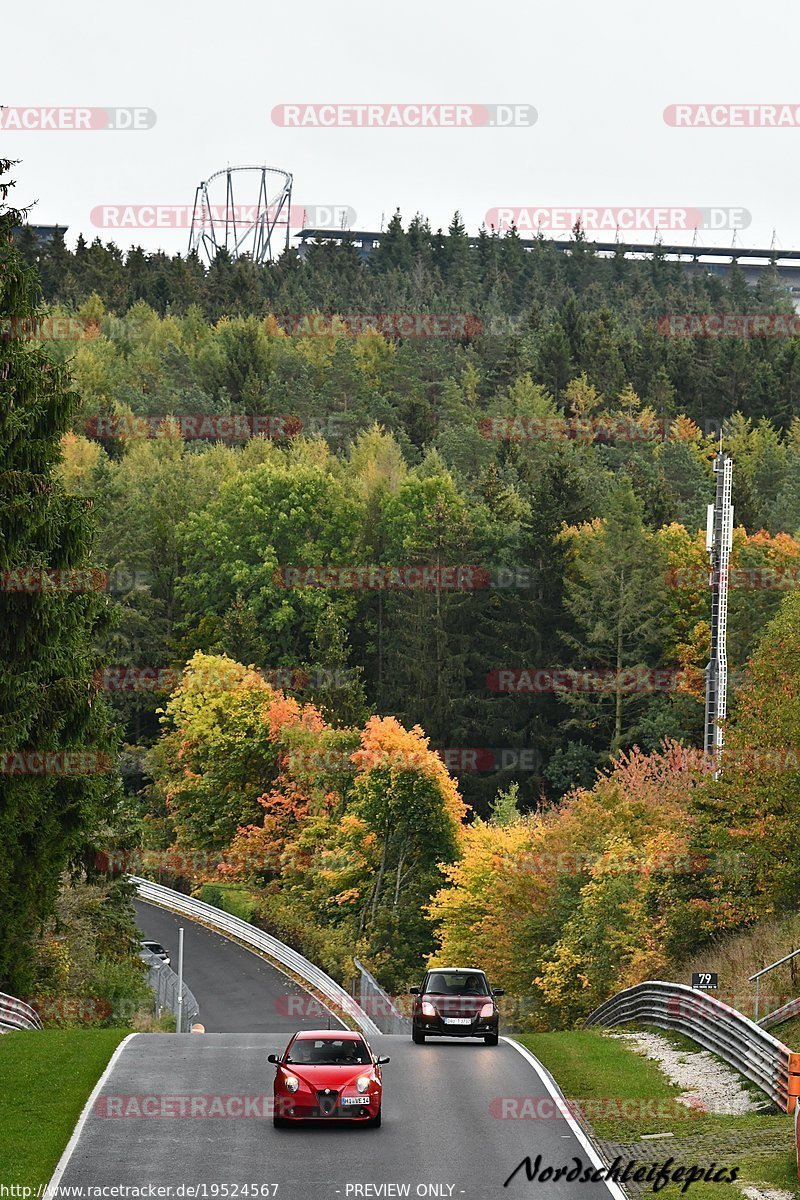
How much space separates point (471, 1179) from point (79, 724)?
59.8 ft

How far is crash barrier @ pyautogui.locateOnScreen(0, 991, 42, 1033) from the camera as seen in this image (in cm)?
3203

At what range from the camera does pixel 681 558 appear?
106 metres

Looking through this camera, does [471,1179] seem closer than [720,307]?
Yes

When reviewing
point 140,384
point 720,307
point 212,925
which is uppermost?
point 720,307

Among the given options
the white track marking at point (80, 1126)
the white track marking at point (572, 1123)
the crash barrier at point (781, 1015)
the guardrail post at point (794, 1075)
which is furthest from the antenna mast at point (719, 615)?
the guardrail post at point (794, 1075)

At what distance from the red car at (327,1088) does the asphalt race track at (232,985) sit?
1145 inches

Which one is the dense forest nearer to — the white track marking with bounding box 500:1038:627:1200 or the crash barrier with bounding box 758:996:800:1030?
the white track marking with bounding box 500:1038:627:1200

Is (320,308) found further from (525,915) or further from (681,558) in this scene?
(525,915)

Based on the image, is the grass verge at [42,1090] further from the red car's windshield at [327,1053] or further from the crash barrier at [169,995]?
the crash barrier at [169,995]

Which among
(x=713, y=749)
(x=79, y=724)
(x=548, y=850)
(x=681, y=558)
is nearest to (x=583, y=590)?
(x=681, y=558)


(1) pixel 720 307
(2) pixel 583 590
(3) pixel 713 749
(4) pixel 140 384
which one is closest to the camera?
(3) pixel 713 749

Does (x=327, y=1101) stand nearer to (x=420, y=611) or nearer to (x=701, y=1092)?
(x=701, y=1092)

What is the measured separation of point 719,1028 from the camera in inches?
1155

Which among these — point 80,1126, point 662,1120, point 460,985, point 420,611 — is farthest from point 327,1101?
point 420,611
